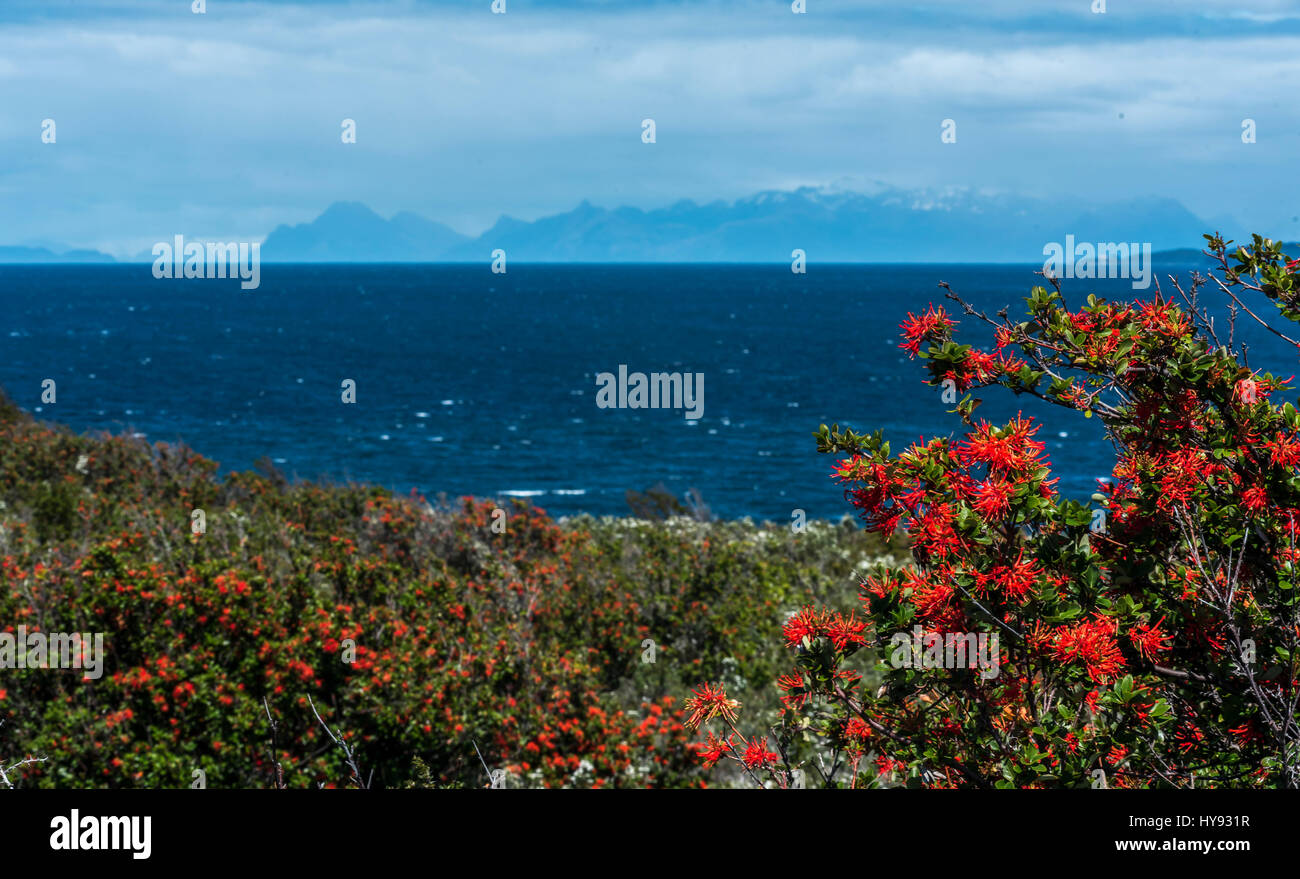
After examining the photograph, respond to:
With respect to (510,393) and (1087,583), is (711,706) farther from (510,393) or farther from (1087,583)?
(510,393)

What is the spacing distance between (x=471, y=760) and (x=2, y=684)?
3.35 meters

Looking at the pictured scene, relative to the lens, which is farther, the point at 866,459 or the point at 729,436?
the point at 729,436

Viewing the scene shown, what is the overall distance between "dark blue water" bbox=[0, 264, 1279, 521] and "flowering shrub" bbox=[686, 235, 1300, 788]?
17.0ft

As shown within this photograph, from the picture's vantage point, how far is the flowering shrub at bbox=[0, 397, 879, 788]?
690 cm

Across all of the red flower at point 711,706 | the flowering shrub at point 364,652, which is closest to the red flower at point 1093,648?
the red flower at point 711,706

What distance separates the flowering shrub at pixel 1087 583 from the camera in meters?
2.96

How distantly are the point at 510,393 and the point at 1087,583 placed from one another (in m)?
61.3

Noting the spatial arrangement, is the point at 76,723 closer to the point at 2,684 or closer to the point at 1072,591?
the point at 2,684

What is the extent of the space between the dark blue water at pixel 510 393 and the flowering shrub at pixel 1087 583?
5171 millimetres

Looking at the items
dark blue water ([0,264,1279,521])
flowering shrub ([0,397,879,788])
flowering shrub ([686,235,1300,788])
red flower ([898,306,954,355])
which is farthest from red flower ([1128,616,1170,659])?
dark blue water ([0,264,1279,521])

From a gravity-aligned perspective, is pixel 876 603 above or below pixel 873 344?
below

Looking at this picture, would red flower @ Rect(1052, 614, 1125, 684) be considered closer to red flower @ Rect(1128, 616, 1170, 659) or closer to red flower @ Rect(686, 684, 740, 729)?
red flower @ Rect(1128, 616, 1170, 659)
